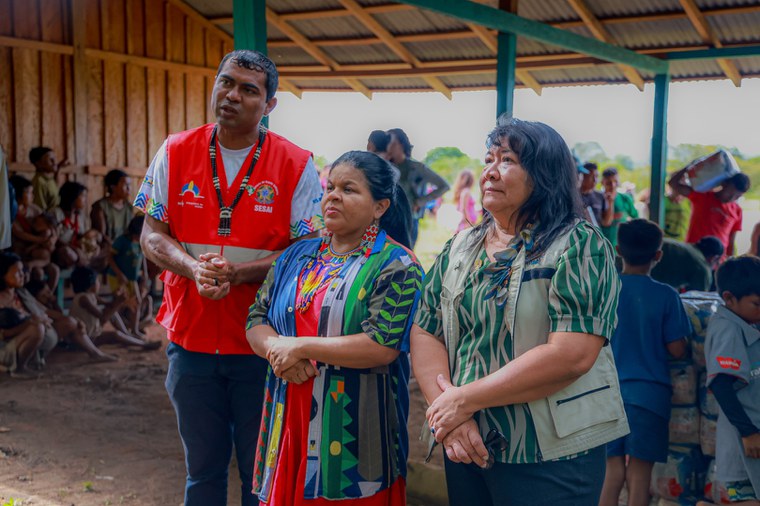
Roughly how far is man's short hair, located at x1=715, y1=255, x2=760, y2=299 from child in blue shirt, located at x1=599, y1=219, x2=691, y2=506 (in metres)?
0.24

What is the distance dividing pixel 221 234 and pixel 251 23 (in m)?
1.49

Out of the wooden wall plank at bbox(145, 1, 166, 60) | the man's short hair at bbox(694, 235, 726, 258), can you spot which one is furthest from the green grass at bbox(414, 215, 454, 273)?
the man's short hair at bbox(694, 235, 726, 258)

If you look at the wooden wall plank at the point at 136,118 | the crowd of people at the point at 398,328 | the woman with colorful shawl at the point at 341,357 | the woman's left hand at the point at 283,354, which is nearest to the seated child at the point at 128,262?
the wooden wall plank at the point at 136,118

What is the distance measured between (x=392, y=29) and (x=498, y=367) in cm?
866

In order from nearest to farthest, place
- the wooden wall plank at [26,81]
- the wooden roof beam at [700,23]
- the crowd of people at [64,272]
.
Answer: the crowd of people at [64,272], the wooden roof beam at [700,23], the wooden wall plank at [26,81]

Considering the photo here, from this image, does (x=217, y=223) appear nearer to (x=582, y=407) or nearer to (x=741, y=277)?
(x=582, y=407)

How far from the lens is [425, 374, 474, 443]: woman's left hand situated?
190cm

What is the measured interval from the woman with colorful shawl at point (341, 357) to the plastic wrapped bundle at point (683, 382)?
1.53 meters

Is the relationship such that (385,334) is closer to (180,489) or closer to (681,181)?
(180,489)

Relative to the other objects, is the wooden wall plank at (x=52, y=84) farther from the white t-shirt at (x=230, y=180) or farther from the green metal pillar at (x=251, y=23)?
the white t-shirt at (x=230, y=180)

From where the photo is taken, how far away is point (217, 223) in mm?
2566

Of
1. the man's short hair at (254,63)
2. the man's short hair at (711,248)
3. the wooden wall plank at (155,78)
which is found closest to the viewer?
the man's short hair at (254,63)

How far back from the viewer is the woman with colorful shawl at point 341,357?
7.30 ft

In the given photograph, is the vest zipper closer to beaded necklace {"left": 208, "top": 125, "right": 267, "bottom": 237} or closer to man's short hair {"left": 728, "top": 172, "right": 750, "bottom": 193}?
beaded necklace {"left": 208, "top": 125, "right": 267, "bottom": 237}
